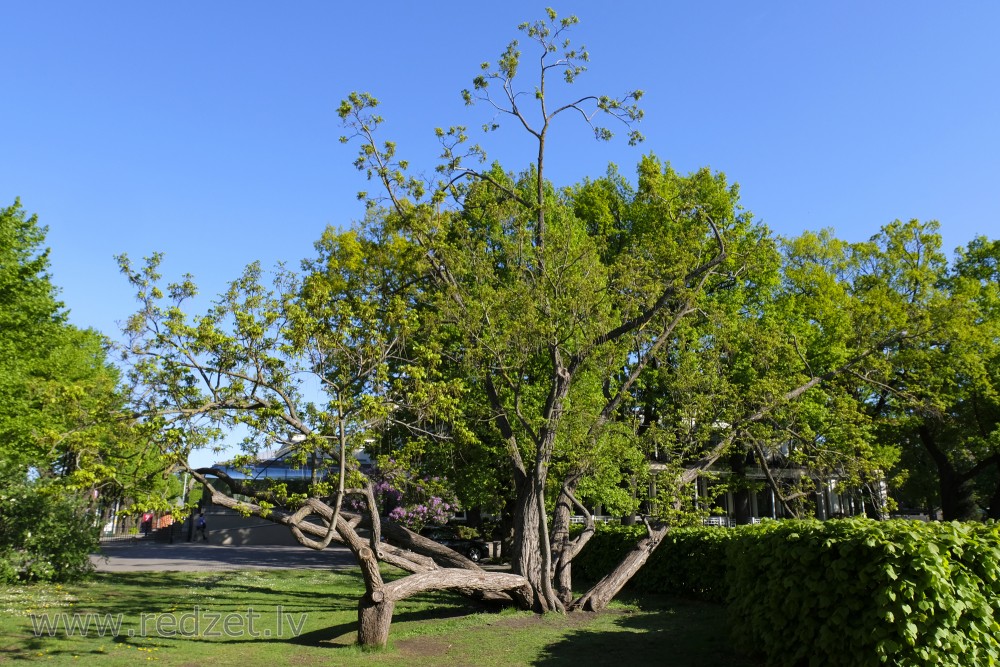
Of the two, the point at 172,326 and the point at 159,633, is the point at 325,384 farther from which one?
the point at 159,633

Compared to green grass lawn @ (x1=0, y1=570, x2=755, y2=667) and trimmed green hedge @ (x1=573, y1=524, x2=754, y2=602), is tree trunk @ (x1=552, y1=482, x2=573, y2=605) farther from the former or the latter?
trimmed green hedge @ (x1=573, y1=524, x2=754, y2=602)

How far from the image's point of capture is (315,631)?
11.0 meters

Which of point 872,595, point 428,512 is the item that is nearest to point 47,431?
point 872,595

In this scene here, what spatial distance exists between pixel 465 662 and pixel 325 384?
4716mm

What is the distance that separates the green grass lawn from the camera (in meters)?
9.08

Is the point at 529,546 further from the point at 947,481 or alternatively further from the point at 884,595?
the point at 947,481

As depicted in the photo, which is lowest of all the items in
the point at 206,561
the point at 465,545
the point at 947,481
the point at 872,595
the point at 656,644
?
the point at 206,561

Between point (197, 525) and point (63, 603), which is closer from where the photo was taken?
point (63, 603)

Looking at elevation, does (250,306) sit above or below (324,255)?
below

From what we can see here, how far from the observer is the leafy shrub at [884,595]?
5.90 metres

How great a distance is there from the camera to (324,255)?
20.8 m

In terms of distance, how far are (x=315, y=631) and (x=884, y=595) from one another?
8600 millimetres

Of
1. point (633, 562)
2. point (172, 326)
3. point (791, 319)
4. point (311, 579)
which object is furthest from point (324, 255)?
point (791, 319)

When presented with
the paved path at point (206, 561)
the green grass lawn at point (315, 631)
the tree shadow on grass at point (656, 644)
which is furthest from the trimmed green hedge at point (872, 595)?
the paved path at point (206, 561)
